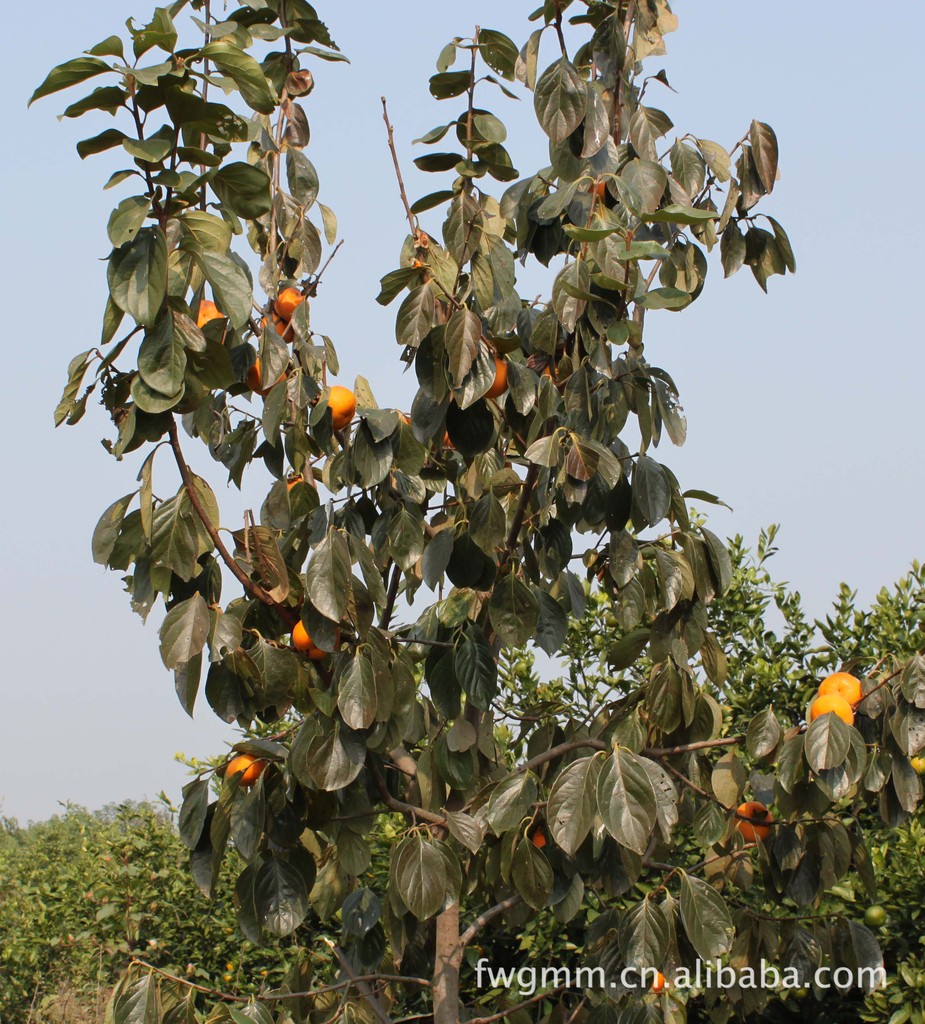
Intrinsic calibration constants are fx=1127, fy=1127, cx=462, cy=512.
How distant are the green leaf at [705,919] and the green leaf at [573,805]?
0.24 metres

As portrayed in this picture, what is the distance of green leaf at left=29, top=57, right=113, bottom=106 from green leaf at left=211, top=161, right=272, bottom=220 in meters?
0.22

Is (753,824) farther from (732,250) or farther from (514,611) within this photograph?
(732,250)

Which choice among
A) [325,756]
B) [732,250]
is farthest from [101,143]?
[732,250]

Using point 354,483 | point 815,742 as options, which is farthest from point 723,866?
point 354,483

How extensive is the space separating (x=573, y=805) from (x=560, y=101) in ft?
3.82

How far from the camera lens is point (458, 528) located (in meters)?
2.07

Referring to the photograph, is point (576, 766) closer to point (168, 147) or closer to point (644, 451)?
point (644, 451)

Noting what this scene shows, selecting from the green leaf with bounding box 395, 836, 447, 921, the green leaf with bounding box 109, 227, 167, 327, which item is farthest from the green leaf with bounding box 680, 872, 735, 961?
the green leaf with bounding box 109, 227, 167, 327

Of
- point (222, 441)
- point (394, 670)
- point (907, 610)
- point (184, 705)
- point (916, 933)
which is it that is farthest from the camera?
point (907, 610)

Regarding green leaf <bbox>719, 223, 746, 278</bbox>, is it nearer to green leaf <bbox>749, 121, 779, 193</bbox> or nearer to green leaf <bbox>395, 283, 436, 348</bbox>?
green leaf <bbox>749, 121, 779, 193</bbox>

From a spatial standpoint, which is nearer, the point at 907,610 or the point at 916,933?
the point at 916,933

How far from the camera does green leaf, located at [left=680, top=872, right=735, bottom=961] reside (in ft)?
6.01

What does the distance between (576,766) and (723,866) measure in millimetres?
670

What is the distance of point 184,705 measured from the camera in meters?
1.76
